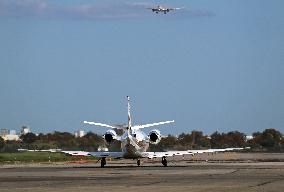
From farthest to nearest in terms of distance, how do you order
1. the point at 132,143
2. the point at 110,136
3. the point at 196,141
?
1. the point at 196,141
2. the point at 132,143
3. the point at 110,136

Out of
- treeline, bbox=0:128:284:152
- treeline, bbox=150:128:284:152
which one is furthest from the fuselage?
treeline, bbox=150:128:284:152

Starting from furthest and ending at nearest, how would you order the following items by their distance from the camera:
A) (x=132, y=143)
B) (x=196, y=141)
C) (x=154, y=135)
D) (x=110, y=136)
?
(x=196, y=141), (x=154, y=135), (x=132, y=143), (x=110, y=136)

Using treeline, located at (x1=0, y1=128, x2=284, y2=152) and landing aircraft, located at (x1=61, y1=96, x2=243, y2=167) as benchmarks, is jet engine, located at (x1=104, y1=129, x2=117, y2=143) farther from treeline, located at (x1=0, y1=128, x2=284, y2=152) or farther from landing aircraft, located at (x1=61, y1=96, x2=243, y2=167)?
treeline, located at (x1=0, y1=128, x2=284, y2=152)

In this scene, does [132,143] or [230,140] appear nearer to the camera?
[132,143]

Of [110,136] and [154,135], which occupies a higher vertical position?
[154,135]

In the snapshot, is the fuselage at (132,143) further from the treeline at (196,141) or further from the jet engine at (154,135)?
the treeline at (196,141)

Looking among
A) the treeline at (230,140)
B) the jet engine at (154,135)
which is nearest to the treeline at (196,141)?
the treeline at (230,140)

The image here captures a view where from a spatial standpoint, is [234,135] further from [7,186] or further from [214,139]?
[7,186]

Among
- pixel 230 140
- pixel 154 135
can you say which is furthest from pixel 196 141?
pixel 154 135

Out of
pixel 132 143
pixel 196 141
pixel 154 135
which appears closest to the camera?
pixel 132 143

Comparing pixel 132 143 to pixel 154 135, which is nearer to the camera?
pixel 132 143

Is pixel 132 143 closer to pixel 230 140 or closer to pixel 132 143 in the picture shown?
pixel 132 143

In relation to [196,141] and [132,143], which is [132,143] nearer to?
[132,143]

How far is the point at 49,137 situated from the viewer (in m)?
197
